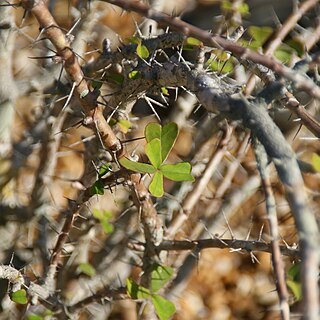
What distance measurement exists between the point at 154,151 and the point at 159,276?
37 centimetres

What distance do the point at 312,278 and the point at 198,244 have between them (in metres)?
0.65

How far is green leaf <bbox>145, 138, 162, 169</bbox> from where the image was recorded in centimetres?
107

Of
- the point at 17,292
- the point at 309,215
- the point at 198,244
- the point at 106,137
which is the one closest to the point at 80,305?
the point at 17,292

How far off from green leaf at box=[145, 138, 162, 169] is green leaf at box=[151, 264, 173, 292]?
335 millimetres

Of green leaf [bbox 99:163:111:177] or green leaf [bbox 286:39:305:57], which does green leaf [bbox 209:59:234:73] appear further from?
green leaf [bbox 99:163:111:177]

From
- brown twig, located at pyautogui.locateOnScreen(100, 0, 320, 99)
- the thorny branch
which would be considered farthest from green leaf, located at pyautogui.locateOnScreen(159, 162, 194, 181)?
brown twig, located at pyautogui.locateOnScreen(100, 0, 320, 99)

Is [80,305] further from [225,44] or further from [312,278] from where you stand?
[312,278]

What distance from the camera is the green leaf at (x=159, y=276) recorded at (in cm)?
134

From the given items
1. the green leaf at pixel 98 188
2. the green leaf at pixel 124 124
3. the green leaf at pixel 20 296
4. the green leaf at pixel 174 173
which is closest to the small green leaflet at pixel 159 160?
the green leaf at pixel 174 173

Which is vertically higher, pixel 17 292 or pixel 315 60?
pixel 315 60

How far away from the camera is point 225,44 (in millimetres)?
937

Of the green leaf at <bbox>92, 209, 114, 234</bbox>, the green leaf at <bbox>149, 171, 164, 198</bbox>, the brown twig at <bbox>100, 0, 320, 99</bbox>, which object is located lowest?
the green leaf at <bbox>92, 209, 114, 234</bbox>

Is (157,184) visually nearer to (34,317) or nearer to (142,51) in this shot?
(142,51)

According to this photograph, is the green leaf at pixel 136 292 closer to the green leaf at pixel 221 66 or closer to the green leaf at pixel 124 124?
the green leaf at pixel 124 124
